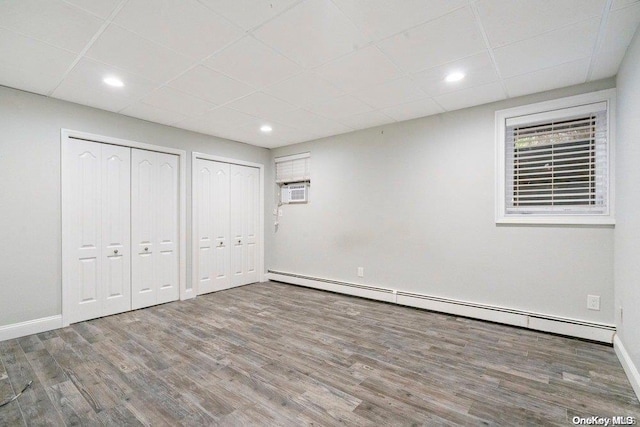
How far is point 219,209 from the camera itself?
16.7 feet

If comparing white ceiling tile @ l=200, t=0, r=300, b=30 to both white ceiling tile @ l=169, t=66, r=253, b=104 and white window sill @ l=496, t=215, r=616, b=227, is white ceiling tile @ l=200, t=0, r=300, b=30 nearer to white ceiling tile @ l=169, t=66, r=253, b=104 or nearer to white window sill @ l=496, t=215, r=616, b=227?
white ceiling tile @ l=169, t=66, r=253, b=104

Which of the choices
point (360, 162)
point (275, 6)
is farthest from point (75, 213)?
point (360, 162)

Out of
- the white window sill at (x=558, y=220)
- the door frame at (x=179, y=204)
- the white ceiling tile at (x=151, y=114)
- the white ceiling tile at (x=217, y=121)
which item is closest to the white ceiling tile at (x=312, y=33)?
the white ceiling tile at (x=217, y=121)

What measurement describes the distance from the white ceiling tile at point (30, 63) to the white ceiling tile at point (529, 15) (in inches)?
128

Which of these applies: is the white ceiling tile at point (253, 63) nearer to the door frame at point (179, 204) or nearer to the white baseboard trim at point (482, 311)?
the door frame at point (179, 204)

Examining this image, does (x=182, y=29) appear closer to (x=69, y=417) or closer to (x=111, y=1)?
(x=111, y=1)

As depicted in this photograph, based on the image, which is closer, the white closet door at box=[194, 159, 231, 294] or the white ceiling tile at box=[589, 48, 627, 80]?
the white ceiling tile at box=[589, 48, 627, 80]

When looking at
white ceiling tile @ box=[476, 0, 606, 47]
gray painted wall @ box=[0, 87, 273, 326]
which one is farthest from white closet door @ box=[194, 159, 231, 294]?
white ceiling tile @ box=[476, 0, 606, 47]

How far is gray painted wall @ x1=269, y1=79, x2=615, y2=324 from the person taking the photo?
3.11 metres

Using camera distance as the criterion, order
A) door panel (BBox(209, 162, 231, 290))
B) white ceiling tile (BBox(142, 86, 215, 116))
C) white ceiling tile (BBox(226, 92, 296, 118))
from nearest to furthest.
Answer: white ceiling tile (BBox(142, 86, 215, 116))
white ceiling tile (BBox(226, 92, 296, 118))
door panel (BBox(209, 162, 231, 290))

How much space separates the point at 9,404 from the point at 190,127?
360 cm

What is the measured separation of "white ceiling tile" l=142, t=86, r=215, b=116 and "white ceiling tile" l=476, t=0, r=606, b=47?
114 inches

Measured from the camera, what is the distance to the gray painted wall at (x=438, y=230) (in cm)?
311

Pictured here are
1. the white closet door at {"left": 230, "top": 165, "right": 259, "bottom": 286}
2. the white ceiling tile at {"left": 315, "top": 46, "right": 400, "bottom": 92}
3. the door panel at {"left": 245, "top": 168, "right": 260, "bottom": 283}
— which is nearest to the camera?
the white ceiling tile at {"left": 315, "top": 46, "right": 400, "bottom": 92}
